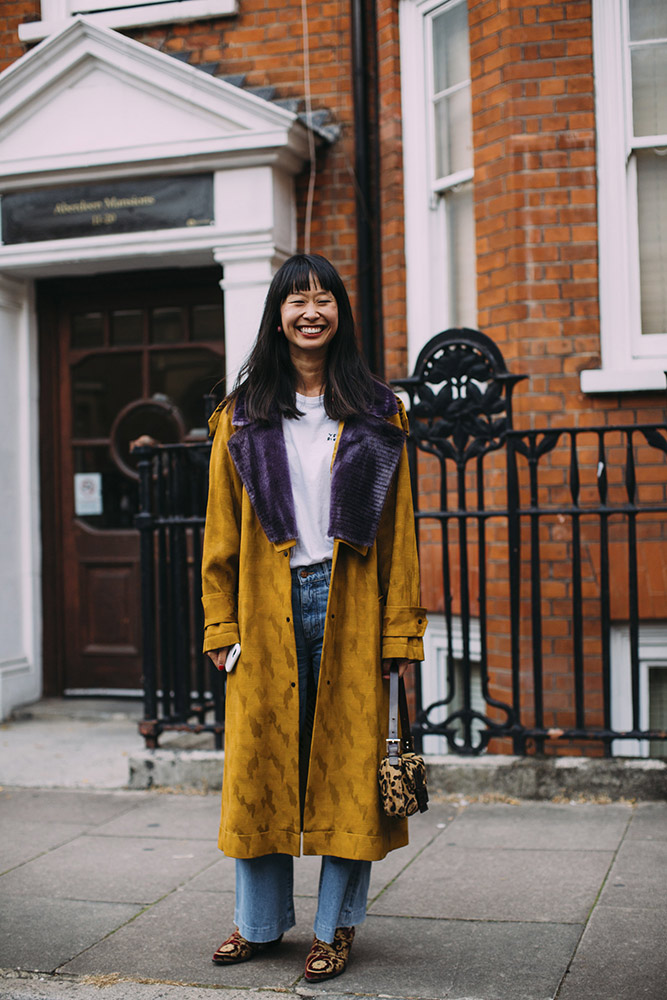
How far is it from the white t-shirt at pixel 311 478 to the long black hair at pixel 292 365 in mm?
48

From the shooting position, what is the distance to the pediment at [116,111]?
6500 millimetres

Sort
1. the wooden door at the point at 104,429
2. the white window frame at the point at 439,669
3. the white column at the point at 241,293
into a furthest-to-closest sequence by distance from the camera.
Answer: the wooden door at the point at 104,429 → the white column at the point at 241,293 → the white window frame at the point at 439,669

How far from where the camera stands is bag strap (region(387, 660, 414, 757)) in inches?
126

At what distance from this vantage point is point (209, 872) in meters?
4.25

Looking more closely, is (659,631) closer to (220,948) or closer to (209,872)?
(209,872)

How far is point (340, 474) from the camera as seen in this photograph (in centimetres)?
323

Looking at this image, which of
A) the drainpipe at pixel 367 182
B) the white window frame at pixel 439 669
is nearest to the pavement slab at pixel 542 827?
the white window frame at pixel 439 669

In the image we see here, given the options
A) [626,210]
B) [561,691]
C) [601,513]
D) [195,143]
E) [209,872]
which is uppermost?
[195,143]

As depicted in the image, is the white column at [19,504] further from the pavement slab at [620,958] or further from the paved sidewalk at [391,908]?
the pavement slab at [620,958]

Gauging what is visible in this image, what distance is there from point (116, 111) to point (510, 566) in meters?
3.72

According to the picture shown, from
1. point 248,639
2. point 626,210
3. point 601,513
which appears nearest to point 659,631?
point 601,513

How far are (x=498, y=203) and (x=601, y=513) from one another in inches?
75.0

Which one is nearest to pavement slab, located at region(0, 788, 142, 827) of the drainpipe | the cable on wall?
the drainpipe

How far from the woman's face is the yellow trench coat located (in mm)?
277
